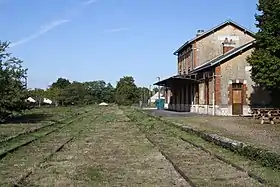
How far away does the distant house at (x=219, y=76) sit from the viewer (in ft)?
131

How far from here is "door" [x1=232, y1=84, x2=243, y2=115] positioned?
4000 cm

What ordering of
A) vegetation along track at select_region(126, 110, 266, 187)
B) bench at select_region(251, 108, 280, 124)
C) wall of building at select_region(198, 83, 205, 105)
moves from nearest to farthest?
1. vegetation along track at select_region(126, 110, 266, 187)
2. bench at select_region(251, 108, 280, 124)
3. wall of building at select_region(198, 83, 205, 105)

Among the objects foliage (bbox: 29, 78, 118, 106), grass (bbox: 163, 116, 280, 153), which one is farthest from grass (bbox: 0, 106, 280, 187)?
foliage (bbox: 29, 78, 118, 106)

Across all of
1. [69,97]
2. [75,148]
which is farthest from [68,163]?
[69,97]

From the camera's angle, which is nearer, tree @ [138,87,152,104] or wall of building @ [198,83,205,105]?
wall of building @ [198,83,205,105]

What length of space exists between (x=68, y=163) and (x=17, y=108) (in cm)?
2132

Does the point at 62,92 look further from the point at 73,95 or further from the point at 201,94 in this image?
the point at 201,94

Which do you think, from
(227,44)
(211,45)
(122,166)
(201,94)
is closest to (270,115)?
(201,94)

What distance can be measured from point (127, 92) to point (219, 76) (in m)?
86.0

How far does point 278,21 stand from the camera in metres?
30.3

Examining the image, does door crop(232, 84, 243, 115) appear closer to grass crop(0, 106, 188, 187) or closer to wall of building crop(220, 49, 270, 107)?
wall of building crop(220, 49, 270, 107)

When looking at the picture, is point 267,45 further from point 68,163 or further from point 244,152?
point 68,163

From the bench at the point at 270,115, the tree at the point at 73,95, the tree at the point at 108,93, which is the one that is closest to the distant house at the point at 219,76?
the bench at the point at 270,115

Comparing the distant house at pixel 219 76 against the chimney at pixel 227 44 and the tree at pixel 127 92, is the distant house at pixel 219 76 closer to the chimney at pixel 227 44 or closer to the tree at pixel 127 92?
the chimney at pixel 227 44
